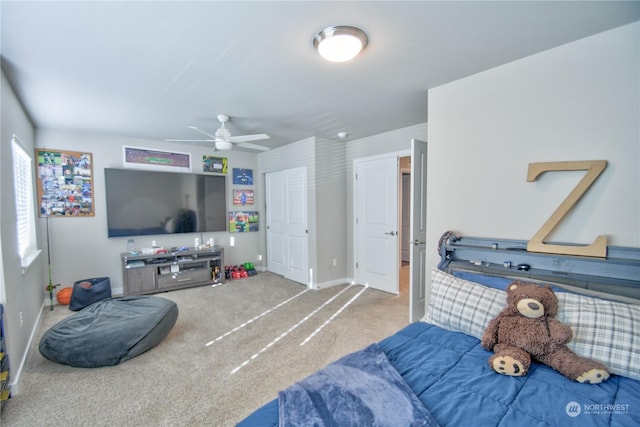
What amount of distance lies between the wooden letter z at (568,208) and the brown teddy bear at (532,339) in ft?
1.55

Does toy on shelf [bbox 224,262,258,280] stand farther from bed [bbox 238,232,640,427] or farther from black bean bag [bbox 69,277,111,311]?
bed [bbox 238,232,640,427]

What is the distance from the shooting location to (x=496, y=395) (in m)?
1.19

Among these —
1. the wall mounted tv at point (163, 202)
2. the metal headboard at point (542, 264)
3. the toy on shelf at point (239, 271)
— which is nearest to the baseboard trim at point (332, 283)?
the toy on shelf at point (239, 271)

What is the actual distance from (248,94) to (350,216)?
2.64m

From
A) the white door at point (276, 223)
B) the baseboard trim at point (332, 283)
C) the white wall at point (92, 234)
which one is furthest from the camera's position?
the white door at point (276, 223)

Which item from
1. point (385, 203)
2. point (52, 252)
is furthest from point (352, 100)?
point (52, 252)

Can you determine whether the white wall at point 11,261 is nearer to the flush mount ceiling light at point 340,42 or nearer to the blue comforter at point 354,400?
the blue comforter at point 354,400

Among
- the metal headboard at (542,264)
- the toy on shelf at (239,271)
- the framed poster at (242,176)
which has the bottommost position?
the toy on shelf at (239,271)

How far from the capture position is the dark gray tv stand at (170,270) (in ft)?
13.1

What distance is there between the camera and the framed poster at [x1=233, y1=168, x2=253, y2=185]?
5.24m

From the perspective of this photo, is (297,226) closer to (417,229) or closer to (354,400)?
(417,229)

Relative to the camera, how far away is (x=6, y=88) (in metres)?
2.22
